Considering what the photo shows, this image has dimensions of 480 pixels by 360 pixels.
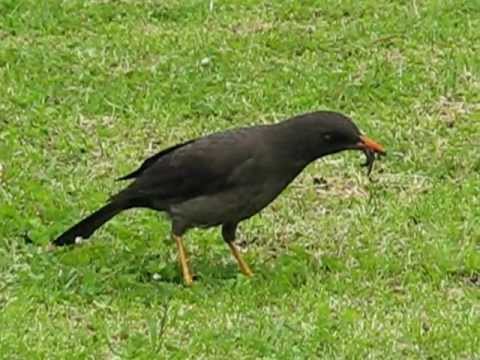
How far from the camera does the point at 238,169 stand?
25.9 feet

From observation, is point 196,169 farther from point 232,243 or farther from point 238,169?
point 232,243

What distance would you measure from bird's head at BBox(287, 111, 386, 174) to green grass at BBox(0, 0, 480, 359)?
67 centimetres

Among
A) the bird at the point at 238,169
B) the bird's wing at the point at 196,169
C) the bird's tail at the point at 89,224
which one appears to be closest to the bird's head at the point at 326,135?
the bird at the point at 238,169

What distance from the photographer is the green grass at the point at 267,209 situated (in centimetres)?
721

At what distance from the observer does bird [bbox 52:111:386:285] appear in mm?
7891

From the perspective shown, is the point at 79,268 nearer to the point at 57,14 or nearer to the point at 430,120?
the point at 430,120

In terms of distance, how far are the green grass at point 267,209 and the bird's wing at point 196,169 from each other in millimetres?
398

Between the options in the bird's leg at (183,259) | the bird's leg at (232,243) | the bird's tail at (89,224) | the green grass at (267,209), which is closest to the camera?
the green grass at (267,209)

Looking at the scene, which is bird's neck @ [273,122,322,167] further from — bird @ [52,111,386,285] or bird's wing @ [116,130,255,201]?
bird's wing @ [116,130,255,201]

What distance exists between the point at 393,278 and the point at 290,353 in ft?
4.73

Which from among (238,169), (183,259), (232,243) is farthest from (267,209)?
(238,169)

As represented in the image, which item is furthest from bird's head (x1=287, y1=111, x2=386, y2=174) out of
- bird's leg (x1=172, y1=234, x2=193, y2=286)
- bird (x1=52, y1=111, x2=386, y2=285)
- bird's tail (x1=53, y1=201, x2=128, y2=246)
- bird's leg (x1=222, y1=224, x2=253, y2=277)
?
bird's tail (x1=53, y1=201, x2=128, y2=246)

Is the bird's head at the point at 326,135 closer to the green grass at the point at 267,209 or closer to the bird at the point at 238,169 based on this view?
the bird at the point at 238,169

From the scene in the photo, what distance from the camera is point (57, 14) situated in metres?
13.2
